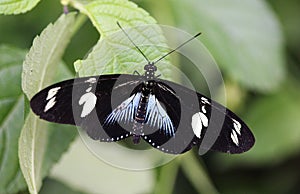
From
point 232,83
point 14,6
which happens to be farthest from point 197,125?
point 232,83

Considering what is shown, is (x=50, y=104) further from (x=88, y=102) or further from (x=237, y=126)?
(x=237, y=126)

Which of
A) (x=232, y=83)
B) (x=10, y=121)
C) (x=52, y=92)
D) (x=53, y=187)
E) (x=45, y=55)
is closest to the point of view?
(x=52, y=92)

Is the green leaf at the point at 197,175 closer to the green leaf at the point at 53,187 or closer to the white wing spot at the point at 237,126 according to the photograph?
the green leaf at the point at 53,187

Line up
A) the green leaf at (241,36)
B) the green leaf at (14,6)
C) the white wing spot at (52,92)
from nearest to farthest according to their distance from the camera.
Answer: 1. the white wing spot at (52,92)
2. the green leaf at (14,6)
3. the green leaf at (241,36)

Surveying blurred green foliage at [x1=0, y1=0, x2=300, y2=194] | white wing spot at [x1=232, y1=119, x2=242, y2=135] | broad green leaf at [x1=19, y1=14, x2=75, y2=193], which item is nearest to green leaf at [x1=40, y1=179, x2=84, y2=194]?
blurred green foliage at [x1=0, y1=0, x2=300, y2=194]

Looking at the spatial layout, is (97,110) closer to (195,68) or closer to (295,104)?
(195,68)

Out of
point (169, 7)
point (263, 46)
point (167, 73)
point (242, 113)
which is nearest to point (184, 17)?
point (169, 7)

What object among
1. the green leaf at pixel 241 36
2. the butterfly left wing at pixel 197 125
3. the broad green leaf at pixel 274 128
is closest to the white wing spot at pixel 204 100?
the butterfly left wing at pixel 197 125
